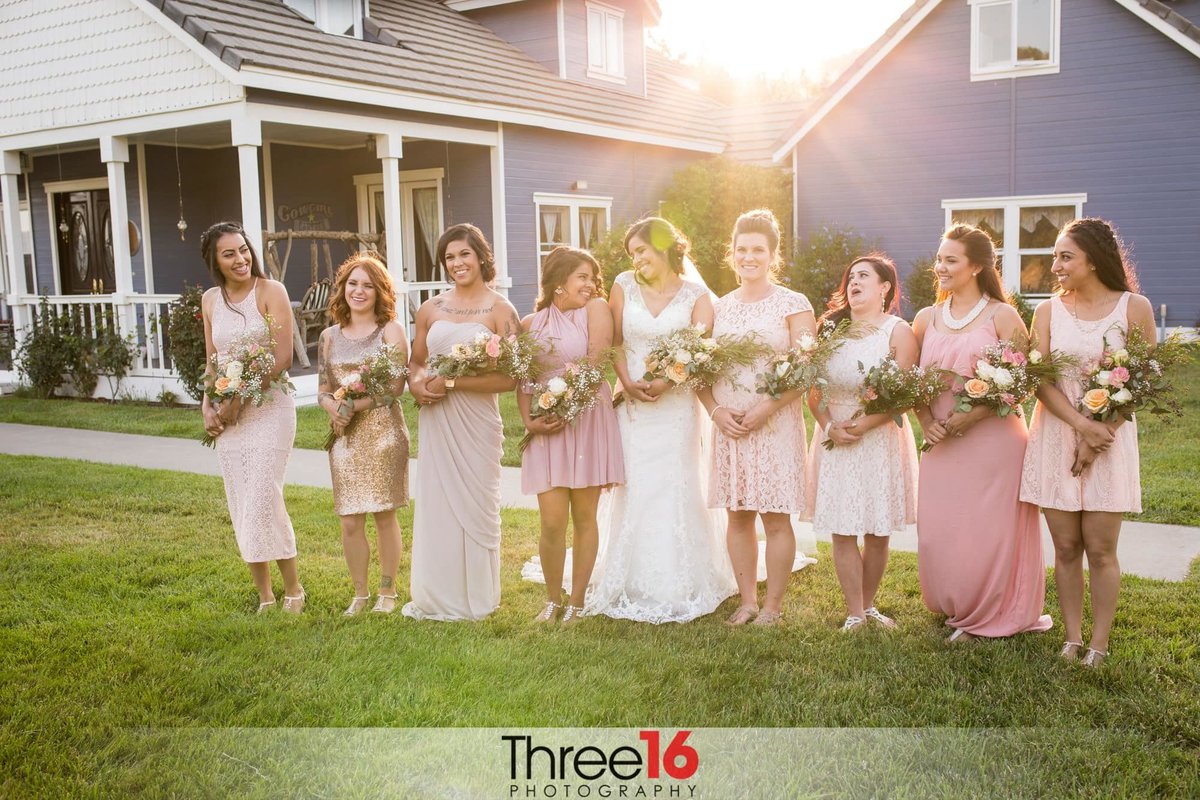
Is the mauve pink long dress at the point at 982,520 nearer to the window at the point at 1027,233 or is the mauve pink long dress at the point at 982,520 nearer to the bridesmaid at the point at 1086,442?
the bridesmaid at the point at 1086,442

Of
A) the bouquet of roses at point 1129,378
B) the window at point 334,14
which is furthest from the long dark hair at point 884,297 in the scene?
the window at point 334,14

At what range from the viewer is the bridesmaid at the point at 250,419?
5.68 meters

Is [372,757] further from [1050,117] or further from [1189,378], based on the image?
[1050,117]

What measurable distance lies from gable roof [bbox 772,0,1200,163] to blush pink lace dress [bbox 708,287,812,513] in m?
14.2

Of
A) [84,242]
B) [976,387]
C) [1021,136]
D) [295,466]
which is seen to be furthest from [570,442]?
[1021,136]

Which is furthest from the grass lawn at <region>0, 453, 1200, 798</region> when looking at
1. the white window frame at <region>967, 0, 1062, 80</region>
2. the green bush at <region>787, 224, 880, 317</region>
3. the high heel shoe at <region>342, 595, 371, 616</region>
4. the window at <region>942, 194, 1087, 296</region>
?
the white window frame at <region>967, 0, 1062, 80</region>

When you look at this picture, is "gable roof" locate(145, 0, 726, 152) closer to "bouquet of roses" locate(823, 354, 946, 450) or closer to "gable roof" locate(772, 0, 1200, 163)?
"gable roof" locate(772, 0, 1200, 163)

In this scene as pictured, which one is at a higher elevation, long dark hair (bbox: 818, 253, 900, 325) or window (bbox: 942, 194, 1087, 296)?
window (bbox: 942, 194, 1087, 296)

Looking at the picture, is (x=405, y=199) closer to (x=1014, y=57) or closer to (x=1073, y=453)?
(x=1014, y=57)

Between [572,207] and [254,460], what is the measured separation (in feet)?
41.8

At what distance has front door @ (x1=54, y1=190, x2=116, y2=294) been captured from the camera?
1655 cm

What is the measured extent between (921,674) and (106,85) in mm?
13236

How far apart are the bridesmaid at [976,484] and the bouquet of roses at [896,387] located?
16cm

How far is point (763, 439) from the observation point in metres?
5.58
